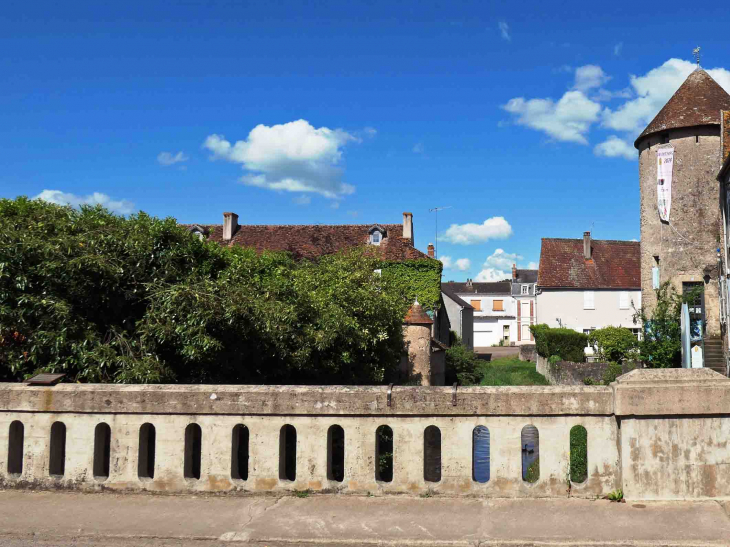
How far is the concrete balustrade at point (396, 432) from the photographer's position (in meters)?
5.04

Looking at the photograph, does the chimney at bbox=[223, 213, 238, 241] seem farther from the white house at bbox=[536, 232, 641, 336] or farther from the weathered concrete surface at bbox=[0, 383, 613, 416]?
the weathered concrete surface at bbox=[0, 383, 613, 416]

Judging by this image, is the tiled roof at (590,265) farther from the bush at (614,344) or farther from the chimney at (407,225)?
the chimney at (407,225)

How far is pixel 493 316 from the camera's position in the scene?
7281 centimetres

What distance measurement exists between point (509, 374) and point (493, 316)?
36.6m

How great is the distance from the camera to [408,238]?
37188 millimetres

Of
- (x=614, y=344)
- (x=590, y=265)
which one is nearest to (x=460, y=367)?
(x=614, y=344)

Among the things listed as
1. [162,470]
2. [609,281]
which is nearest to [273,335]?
[162,470]

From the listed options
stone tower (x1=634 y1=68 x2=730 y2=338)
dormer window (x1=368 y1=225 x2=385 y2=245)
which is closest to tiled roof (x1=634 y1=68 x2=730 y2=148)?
stone tower (x1=634 y1=68 x2=730 y2=338)

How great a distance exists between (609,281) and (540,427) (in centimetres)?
4393

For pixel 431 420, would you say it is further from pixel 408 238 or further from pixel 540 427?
pixel 408 238

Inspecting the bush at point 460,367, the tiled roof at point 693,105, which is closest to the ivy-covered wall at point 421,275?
the bush at point 460,367

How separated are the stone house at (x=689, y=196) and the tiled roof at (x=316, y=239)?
1250 centimetres

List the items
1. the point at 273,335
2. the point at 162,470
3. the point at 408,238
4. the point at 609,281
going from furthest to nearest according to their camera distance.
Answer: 1. the point at 609,281
2. the point at 408,238
3. the point at 273,335
4. the point at 162,470

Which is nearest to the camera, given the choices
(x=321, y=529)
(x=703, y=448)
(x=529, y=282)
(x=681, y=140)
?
(x=321, y=529)
